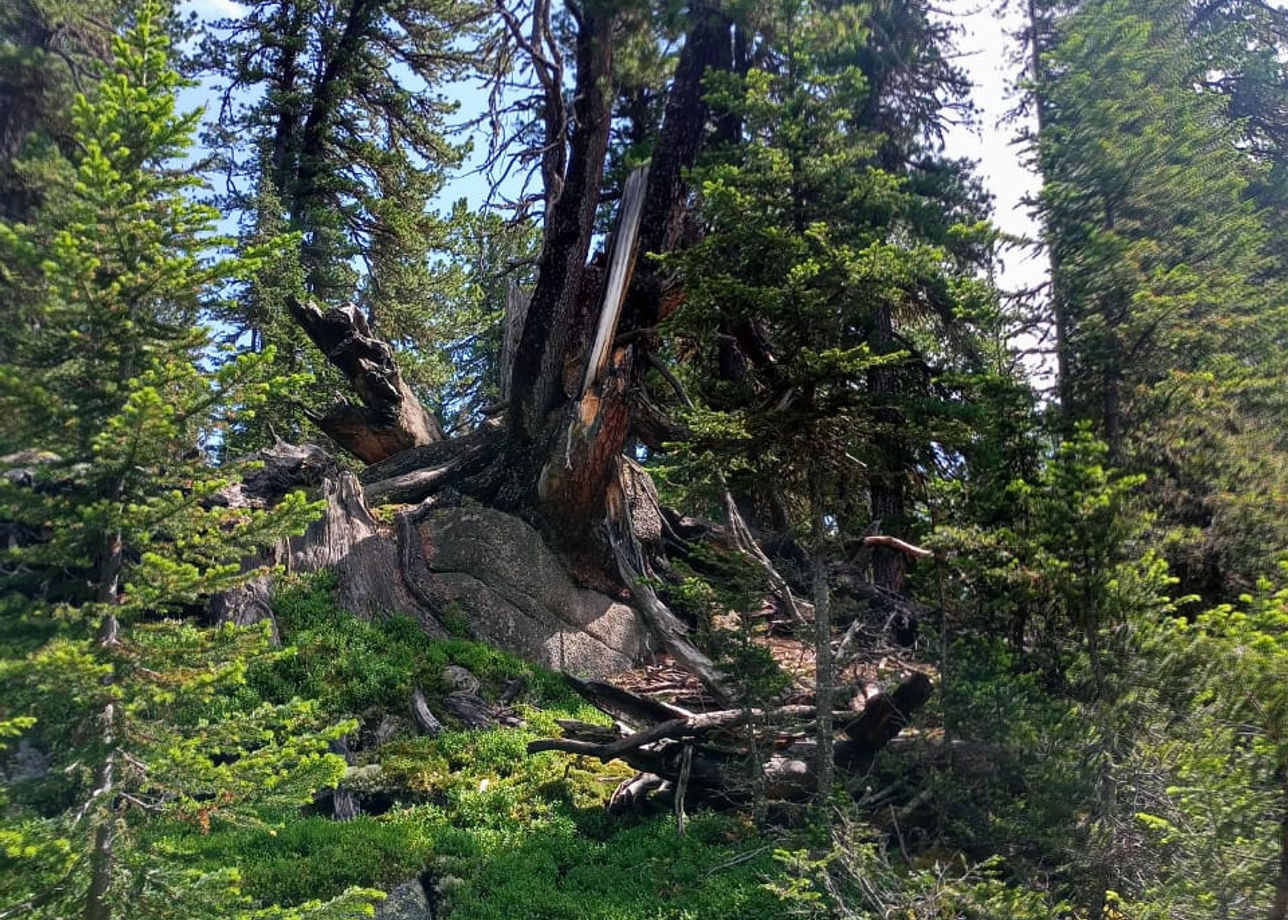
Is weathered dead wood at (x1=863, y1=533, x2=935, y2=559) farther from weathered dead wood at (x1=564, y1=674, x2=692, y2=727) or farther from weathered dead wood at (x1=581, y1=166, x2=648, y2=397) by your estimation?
weathered dead wood at (x1=581, y1=166, x2=648, y2=397)

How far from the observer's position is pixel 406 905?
6.98 m

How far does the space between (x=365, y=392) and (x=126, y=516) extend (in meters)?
11.1

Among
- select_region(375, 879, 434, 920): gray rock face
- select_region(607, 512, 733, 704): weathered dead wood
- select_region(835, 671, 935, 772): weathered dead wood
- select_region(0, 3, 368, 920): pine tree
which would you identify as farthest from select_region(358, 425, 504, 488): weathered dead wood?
select_region(0, 3, 368, 920): pine tree

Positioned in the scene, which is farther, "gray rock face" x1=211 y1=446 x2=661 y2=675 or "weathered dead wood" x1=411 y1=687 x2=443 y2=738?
"gray rock face" x1=211 y1=446 x2=661 y2=675

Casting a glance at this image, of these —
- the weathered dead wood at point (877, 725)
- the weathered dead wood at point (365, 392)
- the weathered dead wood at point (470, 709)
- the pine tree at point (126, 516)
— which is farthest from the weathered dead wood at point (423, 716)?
the weathered dead wood at point (365, 392)

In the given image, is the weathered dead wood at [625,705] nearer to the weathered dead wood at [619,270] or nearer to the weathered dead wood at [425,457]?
the weathered dead wood at [619,270]

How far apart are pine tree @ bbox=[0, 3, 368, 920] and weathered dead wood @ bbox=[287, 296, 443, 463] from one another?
919cm

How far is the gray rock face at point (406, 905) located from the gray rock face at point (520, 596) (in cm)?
494

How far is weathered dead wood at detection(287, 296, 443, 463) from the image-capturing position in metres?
14.5

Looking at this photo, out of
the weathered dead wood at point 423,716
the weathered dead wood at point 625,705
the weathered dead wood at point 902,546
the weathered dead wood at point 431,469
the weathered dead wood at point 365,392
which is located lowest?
the weathered dead wood at point 423,716

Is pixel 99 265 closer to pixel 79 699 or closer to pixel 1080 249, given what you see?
pixel 79 699

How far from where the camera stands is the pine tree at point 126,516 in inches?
184

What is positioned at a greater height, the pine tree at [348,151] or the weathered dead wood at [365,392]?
the pine tree at [348,151]

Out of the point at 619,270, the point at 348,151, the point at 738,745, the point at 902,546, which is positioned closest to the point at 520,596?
the point at 619,270
